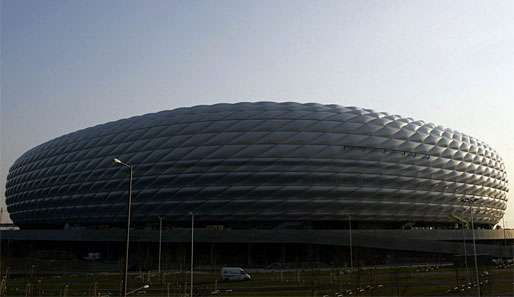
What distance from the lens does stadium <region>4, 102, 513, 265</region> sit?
69.0 metres

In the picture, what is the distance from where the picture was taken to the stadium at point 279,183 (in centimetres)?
6900

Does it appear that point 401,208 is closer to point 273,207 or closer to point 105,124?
point 273,207

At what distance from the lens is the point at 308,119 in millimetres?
72250

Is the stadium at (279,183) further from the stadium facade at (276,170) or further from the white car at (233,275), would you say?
the white car at (233,275)

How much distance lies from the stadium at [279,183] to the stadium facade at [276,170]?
0.50ft

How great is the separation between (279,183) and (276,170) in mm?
1765

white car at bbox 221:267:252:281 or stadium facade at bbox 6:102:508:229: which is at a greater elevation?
stadium facade at bbox 6:102:508:229

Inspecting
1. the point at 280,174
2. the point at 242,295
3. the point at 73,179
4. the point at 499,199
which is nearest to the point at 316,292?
the point at 242,295

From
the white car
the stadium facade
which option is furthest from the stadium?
the white car

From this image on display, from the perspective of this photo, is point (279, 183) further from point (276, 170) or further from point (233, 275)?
point (233, 275)

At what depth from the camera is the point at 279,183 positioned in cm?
6900

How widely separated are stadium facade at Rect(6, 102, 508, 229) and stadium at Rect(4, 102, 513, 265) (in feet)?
0.50

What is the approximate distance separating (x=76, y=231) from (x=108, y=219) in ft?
15.5

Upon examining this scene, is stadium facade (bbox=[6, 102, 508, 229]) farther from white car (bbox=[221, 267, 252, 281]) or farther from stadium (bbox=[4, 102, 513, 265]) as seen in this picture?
white car (bbox=[221, 267, 252, 281])
